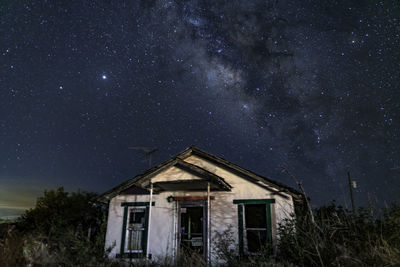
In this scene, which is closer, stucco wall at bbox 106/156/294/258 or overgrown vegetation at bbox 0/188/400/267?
overgrown vegetation at bbox 0/188/400/267

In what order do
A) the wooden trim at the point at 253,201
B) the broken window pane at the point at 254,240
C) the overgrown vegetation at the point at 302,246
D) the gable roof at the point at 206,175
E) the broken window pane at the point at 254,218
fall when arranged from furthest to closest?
the broken window pane at the point at 254,218
the broken window pane at the point at 254,240
the wooden trim at the point at 253,201
the gable roof at the point at 206,175
the overgrown vegetation at the point at 302,246

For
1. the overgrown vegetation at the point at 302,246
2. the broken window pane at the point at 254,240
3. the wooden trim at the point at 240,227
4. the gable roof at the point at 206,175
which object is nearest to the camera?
the overgrown vegetation at the point at 302,246

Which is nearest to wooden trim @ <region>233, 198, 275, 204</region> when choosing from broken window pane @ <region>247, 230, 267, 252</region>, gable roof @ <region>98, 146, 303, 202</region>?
gable roof @ <region>98, 146, 303, 202</region>

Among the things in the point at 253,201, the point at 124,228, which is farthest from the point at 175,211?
the point at 253,201

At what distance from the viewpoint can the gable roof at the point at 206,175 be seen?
396 inches

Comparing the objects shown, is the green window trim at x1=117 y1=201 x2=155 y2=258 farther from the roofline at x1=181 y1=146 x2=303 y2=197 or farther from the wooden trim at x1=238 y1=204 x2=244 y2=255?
the wooden trim at x1=238 y1=204 x2=244 y2=255

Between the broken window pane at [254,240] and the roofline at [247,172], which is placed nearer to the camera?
the roofline at [247,172]

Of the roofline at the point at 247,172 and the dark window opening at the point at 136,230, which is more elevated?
the roofline at the point at 247,172

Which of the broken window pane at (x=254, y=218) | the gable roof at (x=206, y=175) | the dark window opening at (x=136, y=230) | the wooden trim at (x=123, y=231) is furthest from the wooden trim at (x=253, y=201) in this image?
the wooden trim at (x=123, y=231)

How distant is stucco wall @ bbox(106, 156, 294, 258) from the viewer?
33.6 ft

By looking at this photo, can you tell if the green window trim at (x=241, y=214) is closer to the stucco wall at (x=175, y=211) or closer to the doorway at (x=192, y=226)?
the stucco wall at (x=175, y=211)

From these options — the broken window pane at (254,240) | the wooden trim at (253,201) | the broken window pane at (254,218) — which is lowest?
the broken window pane at (254,240)

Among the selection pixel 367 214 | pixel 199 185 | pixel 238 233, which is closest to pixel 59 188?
pixel 199 185

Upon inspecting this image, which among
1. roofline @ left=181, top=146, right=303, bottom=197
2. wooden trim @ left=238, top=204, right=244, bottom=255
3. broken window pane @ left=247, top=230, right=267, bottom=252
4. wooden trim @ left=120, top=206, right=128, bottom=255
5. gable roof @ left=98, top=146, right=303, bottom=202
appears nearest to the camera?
wooden trim @ left=238, top=204, right=244, bottom=255
